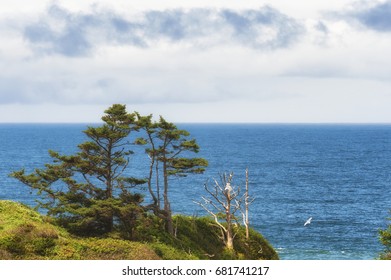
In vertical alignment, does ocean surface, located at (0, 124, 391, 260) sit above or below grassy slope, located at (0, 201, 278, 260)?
below

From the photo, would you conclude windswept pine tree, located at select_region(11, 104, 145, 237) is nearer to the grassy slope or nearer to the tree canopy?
the tree canopy

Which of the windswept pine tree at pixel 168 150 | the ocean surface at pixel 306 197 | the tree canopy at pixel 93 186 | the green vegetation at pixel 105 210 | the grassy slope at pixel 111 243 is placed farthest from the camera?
the ocean surface at pixel 306 197

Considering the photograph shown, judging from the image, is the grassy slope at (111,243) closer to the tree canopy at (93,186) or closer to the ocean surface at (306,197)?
the tree canopy at (93,186)

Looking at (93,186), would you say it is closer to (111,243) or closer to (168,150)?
(111,243)

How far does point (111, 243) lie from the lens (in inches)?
1192

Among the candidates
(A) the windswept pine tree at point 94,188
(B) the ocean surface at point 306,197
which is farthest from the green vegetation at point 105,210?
(B) the ocean surface at point 306,197

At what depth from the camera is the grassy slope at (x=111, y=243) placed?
2659cm

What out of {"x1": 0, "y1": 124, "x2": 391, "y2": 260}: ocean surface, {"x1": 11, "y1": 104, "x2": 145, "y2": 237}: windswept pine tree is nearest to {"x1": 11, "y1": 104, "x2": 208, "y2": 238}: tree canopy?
{"x1": 11, "y1": 104, "x2": 145, "y2": 237}: windswept pine tree

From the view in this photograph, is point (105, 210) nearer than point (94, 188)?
Yes

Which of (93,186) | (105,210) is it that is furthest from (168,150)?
(105,210)

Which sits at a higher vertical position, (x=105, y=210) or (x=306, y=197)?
(x=105, y=210)

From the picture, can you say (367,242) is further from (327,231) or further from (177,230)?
(177,230)

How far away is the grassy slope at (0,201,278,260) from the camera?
87.2 ft

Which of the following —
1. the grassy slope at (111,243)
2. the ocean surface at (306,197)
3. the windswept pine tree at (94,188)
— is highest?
the windswept pine tree at (94,188)
